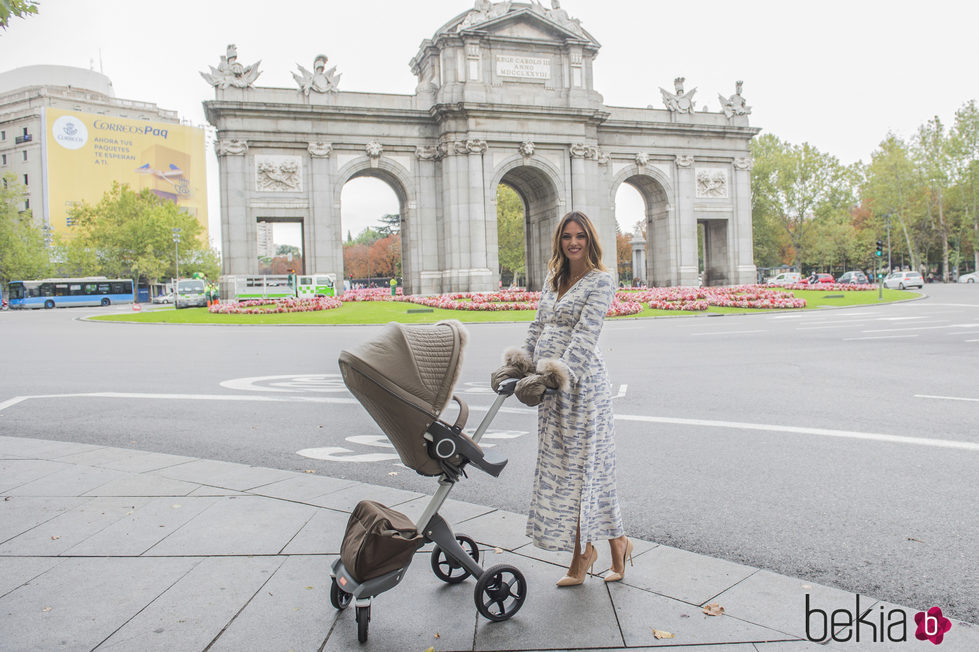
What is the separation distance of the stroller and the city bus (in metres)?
70.7

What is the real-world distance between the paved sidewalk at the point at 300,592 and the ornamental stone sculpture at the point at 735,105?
145 ft

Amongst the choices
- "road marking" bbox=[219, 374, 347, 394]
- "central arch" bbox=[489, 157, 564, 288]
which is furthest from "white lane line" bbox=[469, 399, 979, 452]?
"central arch" bbox=[489, 157, 564, 288]

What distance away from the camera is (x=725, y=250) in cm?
4494

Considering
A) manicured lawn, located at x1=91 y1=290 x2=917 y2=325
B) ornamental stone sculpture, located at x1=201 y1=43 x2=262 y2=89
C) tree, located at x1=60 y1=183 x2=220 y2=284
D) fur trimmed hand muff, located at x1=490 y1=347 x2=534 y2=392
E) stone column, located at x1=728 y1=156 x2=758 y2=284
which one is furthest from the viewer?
tree, located at x1=60 y1=183 x2=220 y2=284

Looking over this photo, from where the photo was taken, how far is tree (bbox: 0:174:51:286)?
65.2m

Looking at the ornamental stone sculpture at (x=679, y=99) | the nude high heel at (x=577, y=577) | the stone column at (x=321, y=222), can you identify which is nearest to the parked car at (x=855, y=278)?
the ornamental stone sculpture at (x=679, y=99)

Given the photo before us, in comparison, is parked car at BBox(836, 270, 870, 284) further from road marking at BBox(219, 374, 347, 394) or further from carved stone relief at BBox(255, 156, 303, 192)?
road marking at BBox(219, 374, 347, 394)

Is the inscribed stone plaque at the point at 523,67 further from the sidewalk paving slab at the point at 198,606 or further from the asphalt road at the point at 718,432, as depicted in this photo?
the sidewalk paving slab at the point at 198,606

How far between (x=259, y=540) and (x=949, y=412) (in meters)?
7.54

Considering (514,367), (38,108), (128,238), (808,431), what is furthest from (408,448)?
(38,108)

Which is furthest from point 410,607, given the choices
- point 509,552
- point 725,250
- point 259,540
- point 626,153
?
point 725,250

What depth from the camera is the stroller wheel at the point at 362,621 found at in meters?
3.14

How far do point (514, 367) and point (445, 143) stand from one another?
1376 inches

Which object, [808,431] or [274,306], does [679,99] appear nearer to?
[274,306]
